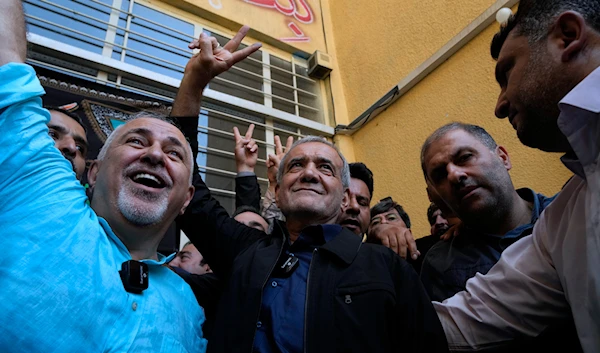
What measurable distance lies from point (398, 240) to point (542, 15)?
120 cm

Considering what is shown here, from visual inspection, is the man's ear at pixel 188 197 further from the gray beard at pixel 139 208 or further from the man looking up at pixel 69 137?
the man looking up at pixel 69 137

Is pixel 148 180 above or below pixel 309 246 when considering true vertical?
above

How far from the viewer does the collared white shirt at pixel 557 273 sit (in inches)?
33.5

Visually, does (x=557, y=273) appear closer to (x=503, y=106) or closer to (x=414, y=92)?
(x=503, y=106)

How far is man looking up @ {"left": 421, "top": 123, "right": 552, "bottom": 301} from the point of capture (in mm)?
1615

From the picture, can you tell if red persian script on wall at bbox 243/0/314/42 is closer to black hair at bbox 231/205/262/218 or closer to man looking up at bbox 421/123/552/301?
black hair at bbox 231/205/262/218

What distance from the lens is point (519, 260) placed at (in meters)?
1.26

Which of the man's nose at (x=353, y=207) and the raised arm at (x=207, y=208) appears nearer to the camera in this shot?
the raised arm at (x=207, y=208)

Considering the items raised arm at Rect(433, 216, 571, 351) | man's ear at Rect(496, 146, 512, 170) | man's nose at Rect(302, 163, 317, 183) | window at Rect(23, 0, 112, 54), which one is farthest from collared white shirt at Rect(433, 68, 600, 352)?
window at Rect(23, 0, 112, 54)

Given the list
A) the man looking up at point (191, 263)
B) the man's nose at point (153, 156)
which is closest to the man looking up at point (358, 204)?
the man looking up at point (191, 263)

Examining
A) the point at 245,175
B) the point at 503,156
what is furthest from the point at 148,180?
the point at 503,156

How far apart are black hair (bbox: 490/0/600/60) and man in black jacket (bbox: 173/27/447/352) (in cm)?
88

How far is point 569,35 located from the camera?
1.03 meters

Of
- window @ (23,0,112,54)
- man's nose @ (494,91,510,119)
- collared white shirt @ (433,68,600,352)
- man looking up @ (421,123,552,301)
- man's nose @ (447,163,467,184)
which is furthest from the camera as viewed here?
window @ (23,0,112,54)
